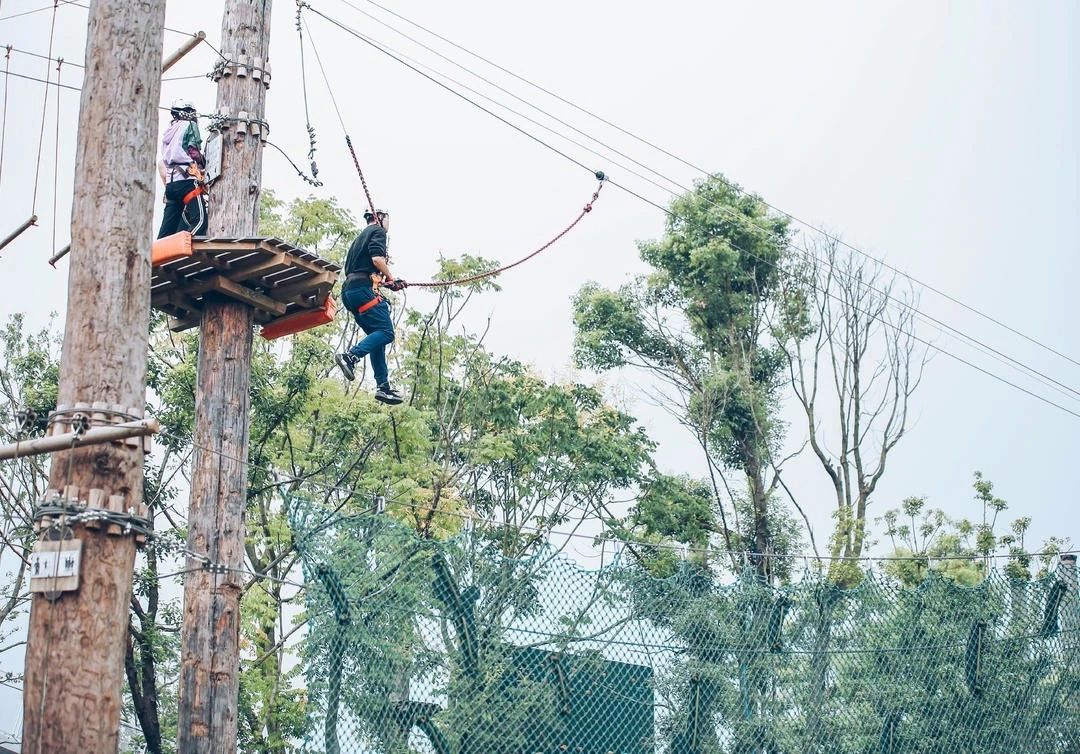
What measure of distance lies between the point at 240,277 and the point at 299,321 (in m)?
0.82

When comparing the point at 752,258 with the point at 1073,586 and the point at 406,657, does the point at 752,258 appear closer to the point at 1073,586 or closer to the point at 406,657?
the point at 1073,586

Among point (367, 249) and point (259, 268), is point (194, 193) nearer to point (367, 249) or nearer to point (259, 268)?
point (259, 268)

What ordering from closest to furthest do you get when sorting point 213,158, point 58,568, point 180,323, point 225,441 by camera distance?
point 58,568
point 225,441
point 213,158
point 180,323

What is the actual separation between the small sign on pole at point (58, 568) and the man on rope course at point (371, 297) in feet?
14.4

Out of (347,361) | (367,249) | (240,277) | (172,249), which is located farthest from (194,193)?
(347,361)

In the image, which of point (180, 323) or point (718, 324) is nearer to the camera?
point (180, 323)

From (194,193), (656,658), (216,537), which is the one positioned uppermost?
(194,193)

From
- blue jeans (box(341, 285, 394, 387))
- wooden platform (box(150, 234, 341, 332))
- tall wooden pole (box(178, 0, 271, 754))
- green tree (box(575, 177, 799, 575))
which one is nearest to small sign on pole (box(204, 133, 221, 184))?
tall wooden pole (box(178, 0, 271, 754))

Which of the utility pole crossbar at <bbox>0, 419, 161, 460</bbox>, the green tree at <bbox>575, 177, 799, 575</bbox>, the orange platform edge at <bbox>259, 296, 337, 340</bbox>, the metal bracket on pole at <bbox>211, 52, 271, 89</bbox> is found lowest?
the utility pole crossbar at <bbox>0, 419, 161, 460</bbox>

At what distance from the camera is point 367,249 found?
30.3 feet

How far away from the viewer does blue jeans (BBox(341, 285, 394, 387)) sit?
30.5 ft

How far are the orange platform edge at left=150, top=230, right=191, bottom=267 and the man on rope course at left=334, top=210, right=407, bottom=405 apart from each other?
2.22m

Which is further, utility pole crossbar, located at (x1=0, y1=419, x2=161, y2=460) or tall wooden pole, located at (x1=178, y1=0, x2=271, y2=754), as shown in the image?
tall wooden pole, located at (x1=178, y1=0, x2=271, y2=754)

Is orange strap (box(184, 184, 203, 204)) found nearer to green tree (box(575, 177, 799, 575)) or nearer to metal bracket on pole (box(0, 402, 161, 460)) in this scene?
metal bracket on pole (box(0, 402, 161, 460))
